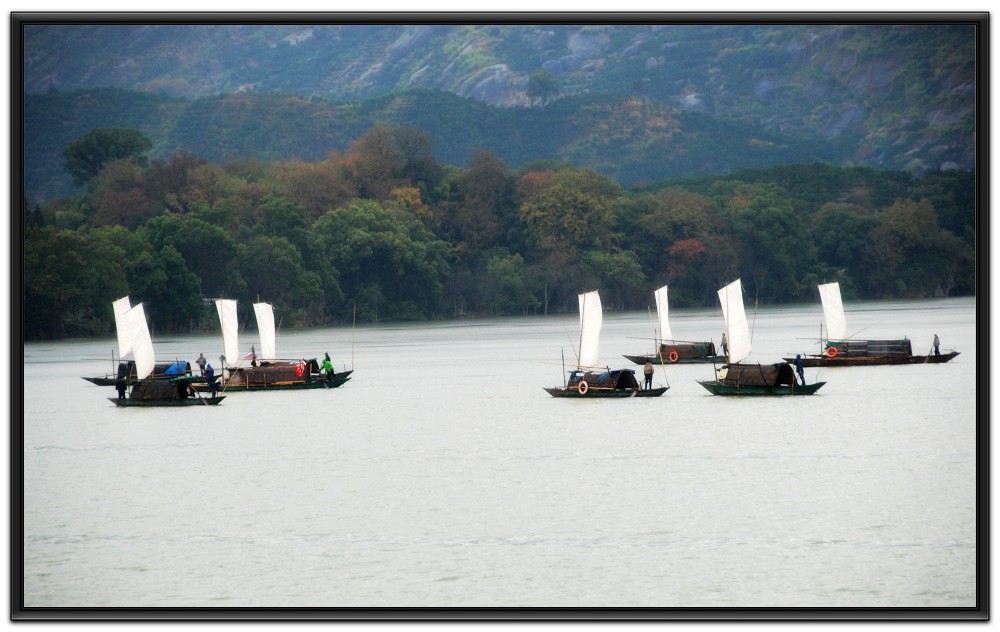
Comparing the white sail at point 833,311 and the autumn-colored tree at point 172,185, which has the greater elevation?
the autumn-colored tree at point 172,185

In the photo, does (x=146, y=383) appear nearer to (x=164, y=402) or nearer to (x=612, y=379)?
(x=164, y=402)

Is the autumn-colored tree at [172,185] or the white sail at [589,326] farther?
the autumn-colored tree at [172,185]

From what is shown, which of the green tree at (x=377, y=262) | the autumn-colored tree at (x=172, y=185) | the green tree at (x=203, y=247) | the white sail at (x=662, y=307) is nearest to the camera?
the white sail at (x=662, y=307)

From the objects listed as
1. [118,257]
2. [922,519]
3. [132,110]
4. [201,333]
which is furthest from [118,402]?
[132,110]

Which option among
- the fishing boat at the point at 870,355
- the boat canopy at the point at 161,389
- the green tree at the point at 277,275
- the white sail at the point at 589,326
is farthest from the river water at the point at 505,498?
the green tree at the point at 277,275

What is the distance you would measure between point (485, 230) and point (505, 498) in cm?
12617

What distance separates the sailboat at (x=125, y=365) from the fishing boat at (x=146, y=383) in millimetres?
81

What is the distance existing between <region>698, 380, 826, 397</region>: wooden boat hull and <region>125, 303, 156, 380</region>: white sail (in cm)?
1966

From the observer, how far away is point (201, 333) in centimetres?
11300

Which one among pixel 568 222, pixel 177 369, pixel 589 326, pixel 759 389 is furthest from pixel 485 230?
pixel 759 389

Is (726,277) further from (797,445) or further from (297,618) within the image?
(297,618)

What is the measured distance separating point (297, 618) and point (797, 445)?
25.0 m

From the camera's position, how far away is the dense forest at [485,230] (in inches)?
4877

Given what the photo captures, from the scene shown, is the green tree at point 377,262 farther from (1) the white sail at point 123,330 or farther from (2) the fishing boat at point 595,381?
(2) the fishing boat at point 595,381
